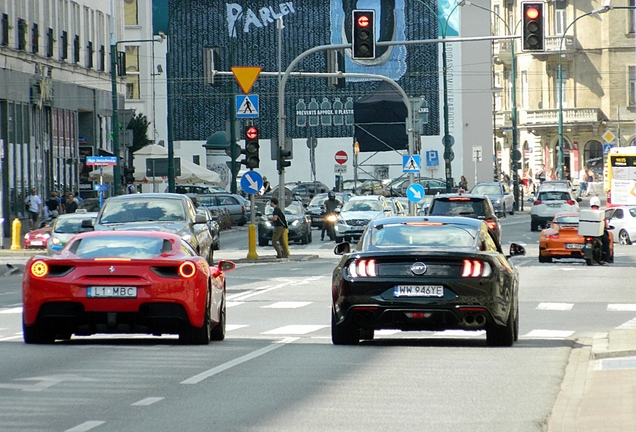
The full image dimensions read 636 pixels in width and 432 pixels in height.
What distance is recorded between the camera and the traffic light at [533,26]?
1214 inches

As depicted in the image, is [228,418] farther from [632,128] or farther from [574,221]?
[632,128]

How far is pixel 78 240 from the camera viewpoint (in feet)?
54.0

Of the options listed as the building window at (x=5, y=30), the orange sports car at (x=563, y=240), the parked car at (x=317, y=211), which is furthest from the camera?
the parked car at (x=317, y=211)

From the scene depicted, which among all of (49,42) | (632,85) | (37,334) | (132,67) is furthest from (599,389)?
(632,85)

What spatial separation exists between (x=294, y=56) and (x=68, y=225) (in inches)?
2476

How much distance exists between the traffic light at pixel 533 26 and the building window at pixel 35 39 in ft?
107

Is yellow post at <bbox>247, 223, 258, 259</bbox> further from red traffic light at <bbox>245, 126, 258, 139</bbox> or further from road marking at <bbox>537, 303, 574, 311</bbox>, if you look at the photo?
road marking at <bbox>537, 303, 574, 311</bbox>

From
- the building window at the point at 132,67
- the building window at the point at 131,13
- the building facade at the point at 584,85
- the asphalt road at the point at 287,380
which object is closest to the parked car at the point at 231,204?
the building window at the point at 132,67

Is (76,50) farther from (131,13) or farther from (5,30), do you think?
(131,13)

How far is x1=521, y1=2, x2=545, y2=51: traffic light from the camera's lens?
3084 centimetres

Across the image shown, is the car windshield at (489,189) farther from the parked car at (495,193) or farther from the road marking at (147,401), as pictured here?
the road marking at (147,401)

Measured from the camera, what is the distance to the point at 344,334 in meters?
16.3

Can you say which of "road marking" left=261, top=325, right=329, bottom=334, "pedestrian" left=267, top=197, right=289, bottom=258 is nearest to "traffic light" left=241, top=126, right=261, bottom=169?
"pedestrian" left=267, top=197, right=289, bottom=258

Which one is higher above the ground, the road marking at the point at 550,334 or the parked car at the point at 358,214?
the parked car at the point at 358,214
